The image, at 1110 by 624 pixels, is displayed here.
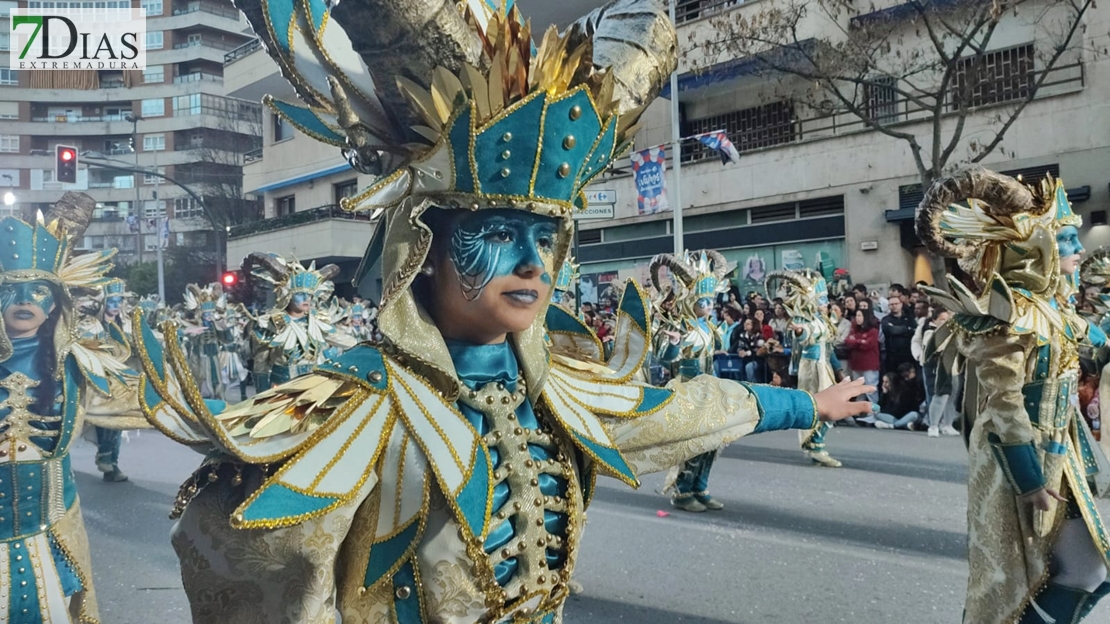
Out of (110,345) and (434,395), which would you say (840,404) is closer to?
(434,395)

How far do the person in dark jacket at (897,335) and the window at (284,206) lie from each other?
23536 mm

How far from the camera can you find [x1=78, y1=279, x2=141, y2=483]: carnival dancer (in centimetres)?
385

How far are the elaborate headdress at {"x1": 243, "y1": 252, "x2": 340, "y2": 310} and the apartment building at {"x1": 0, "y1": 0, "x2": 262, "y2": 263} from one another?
3130cm

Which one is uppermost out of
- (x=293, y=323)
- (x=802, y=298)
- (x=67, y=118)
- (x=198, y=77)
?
(x=198, y=77)

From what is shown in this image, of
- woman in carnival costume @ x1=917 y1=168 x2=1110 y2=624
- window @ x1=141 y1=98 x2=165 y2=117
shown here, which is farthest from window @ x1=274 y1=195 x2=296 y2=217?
woman in carnival costume @ x1=917 y1=168 x2=1110 y2=624

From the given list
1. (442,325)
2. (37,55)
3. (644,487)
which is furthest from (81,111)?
(442,325)

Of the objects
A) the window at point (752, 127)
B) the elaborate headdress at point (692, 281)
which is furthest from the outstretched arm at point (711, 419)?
the window at point (752, 127)

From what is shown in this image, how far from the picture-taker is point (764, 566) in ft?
17.4

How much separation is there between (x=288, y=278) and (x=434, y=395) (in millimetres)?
7960

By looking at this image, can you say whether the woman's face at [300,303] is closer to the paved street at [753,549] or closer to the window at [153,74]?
the paved street at [753,549]

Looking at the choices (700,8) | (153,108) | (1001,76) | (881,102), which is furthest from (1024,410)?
(153,108)

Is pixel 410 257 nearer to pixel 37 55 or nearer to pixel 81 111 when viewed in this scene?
pixel 37 55

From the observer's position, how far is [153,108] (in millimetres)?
43250

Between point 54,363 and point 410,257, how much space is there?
258cm
